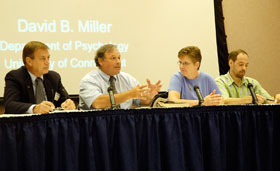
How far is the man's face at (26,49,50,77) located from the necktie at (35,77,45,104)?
0.07 meters

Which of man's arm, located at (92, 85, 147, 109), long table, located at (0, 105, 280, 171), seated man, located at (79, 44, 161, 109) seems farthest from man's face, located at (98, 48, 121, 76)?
long table, located at (0, 105, 280, 171)

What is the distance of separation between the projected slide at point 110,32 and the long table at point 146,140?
2198 millimetres

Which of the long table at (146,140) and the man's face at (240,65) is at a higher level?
the man's face at (240,65)

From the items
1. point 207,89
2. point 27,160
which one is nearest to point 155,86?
point 207,89

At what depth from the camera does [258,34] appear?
4457mm

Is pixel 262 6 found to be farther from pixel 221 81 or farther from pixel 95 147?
pixel 95 147

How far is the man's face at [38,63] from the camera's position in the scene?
8.37ft

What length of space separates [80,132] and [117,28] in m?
2.51

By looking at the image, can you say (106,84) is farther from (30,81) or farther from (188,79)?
(188,79)

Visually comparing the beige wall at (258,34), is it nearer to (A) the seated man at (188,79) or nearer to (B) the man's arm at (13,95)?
(A) the seated man at (188,79)

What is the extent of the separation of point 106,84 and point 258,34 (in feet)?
8.84

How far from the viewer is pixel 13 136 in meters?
1.44

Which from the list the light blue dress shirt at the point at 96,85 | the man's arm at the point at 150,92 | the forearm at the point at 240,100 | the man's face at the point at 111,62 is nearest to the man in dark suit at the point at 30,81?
the light blue dress shirt at the point at 96,85

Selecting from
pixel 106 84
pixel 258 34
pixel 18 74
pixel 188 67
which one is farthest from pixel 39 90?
pixel 258 34
